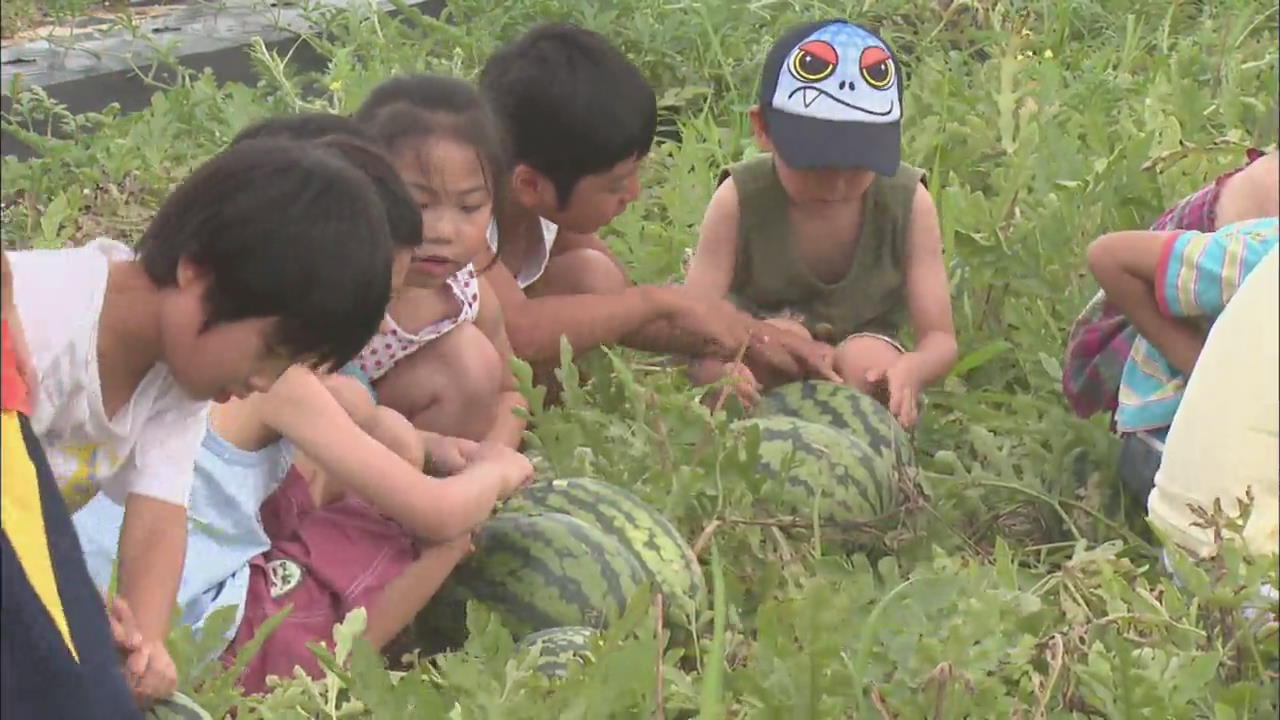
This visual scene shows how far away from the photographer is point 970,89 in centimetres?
482

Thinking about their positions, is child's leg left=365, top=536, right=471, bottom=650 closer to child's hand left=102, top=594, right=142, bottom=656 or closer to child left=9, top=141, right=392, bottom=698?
child left=9, top=141, right=392, bottom=698

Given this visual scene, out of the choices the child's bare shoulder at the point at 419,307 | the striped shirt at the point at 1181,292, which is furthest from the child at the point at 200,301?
the striped shirt at the point at 1181,292

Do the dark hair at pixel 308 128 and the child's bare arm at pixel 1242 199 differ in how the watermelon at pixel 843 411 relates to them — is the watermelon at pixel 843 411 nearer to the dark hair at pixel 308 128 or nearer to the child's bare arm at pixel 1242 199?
the child's bare arm at pixel 1242 199

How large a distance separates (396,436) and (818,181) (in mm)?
1108

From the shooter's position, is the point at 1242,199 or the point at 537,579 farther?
the point at 1242,199

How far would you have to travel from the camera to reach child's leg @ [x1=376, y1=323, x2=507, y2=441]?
2.96 meters

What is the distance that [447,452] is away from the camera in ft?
8.78

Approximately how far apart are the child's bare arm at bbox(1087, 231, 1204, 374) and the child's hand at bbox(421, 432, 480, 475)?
1.02 metres

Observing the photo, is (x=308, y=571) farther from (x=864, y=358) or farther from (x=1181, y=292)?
(x=1181, y=292)

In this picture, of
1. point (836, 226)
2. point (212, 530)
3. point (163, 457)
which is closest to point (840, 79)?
point (836, 226)

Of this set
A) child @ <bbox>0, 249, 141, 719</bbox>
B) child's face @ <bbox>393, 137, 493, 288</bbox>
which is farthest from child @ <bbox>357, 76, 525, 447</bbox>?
child @ <bbox>0, 249, 141, 719</bbox>

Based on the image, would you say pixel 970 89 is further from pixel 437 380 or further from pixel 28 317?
pixel 28 317

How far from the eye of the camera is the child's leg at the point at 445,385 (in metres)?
2.96

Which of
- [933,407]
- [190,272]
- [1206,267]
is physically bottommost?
[933,407]
